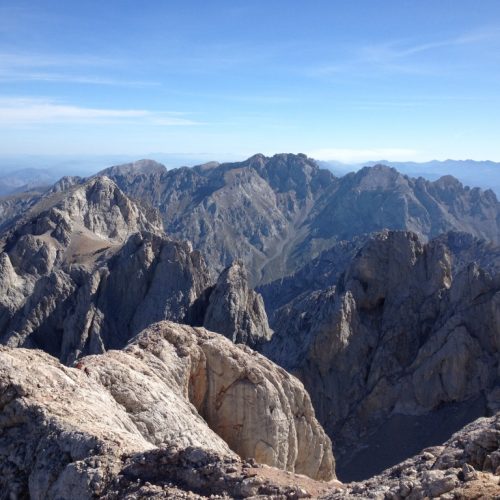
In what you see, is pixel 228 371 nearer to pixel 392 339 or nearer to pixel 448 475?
pixel 448 475

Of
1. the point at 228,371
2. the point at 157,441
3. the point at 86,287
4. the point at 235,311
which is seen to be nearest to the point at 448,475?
the point at 157,441

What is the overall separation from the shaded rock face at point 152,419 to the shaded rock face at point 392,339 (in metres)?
35.5

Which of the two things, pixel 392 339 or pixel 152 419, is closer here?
pixel 152 419

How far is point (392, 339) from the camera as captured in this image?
74.2 m

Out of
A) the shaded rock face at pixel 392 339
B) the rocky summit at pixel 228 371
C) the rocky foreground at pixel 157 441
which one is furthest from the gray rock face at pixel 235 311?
the rocky foreground at pixel 157 441

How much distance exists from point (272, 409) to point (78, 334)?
200ft

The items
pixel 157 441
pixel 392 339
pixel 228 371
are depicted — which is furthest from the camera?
pixel 392 339

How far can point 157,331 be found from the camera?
2961 cm

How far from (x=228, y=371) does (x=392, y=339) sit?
49.0 metres

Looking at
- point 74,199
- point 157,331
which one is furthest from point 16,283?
point 157,331

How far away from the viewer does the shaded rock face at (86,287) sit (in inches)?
3361

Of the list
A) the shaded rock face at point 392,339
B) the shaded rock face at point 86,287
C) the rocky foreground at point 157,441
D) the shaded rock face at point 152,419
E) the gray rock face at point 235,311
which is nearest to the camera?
the rocky foreground at point 157,441

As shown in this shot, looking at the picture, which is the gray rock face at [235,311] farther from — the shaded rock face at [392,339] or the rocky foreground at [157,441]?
the rocky foreground at [157,441]

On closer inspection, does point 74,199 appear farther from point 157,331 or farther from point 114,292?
point 157,331
